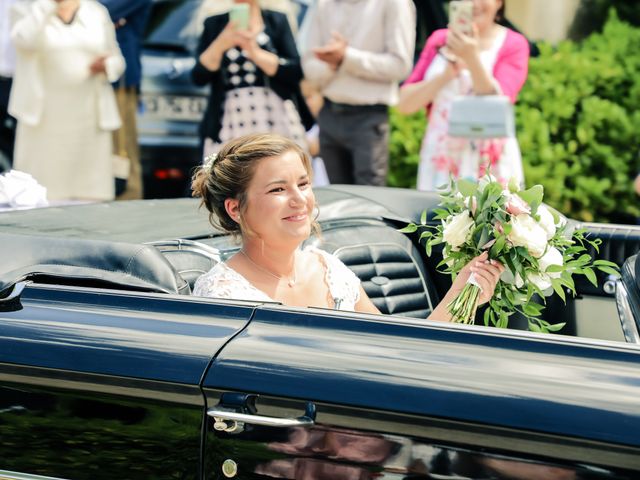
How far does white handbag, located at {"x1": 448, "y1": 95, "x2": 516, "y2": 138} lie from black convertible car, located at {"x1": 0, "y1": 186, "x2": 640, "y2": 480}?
2.83 meters

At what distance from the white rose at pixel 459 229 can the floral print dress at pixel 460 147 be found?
7.96 ft

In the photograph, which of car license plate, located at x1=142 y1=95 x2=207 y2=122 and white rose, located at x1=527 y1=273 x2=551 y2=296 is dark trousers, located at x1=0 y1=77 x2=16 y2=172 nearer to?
car license plate, located at x1=142 y1=95 x2=207 y2=122

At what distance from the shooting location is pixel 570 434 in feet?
5.79

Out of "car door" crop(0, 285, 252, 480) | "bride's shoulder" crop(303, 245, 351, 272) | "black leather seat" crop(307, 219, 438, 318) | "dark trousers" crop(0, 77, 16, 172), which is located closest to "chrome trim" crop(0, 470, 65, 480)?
"car door" crop(0, 285, 252, 480)

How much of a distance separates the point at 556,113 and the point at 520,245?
4.60m

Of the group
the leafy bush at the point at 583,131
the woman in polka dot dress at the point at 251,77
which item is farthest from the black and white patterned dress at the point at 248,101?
the leafy bush at the point at 583,131

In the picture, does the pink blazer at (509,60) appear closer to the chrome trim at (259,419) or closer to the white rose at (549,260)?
the white rose at (549,260)

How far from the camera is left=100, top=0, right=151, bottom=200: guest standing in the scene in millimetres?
7051

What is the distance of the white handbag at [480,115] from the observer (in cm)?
504

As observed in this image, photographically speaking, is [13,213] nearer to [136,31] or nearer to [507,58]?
[507,58]

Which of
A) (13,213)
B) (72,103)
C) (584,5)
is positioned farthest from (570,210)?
(13,213)

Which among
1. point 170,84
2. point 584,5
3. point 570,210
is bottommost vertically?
point 570,210

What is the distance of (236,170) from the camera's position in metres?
3.00

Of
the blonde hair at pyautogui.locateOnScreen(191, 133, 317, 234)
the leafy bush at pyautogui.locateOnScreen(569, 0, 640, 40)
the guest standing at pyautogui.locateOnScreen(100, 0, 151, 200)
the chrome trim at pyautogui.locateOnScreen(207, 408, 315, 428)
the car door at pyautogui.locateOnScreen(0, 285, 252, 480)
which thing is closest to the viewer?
the chrome trim at pyautogui.locateOnScreen(207, 408, 315, 428)
